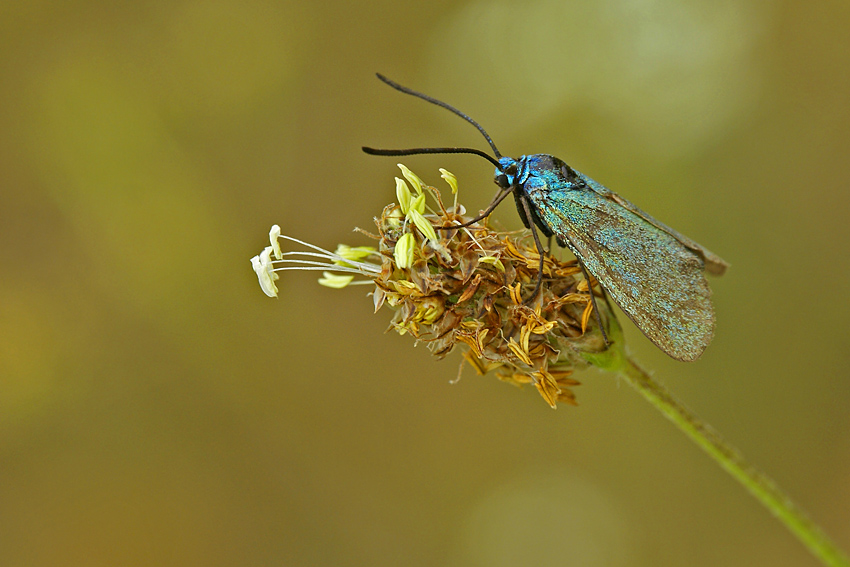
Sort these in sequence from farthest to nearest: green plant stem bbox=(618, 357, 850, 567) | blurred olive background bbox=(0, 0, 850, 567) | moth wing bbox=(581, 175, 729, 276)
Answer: blurred olive background bbox=(0, 0, 850, 567)
moth wing bbox=(581, 175, 729, 276)
green plant stem bbox=(618, 357, 850, 567)

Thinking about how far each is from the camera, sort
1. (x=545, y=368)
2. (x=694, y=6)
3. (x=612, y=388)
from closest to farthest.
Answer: (x=545, y=368), (x=694, y=6), (x=612, y=388)

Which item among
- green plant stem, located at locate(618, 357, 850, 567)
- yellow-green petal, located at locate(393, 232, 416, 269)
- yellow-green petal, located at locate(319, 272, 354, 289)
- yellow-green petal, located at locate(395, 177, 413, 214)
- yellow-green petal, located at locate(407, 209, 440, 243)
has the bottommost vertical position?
green plant stem, located at locate(618, 357, 850, 567)

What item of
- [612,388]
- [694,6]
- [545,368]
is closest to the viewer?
[545,368]

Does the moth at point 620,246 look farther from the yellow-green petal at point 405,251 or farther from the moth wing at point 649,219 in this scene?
the yellow-green petal at point 405,251

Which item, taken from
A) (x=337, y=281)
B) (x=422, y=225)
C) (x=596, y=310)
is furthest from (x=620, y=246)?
(x=337, y=281)

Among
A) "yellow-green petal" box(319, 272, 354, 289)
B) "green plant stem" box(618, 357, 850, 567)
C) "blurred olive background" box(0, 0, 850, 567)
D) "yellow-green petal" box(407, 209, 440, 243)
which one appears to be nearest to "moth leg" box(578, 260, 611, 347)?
"green plant stem" box(618, 357, 850, 567)

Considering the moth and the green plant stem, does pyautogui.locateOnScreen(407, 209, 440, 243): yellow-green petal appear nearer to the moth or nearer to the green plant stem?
the moth

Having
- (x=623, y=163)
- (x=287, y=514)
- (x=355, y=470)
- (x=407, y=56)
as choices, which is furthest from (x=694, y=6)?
(x=287, y=514)

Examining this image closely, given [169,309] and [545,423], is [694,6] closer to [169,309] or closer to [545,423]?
[545,423]
